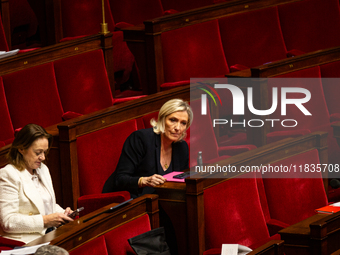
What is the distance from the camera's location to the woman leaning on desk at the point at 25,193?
562 millimetres

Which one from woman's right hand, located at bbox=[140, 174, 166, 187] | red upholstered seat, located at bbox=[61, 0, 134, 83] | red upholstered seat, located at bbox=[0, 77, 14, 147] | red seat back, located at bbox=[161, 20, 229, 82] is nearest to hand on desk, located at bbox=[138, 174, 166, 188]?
woman's right hand, located at bbox=[140, 174, 166, 187]

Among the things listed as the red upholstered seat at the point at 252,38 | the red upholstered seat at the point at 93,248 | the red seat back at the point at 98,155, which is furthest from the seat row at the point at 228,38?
the red upholstered seat at the point at 93,248

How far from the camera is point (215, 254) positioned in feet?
1.86

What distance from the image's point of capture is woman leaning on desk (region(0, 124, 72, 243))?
0.56 meters

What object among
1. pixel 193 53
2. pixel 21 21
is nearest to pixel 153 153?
pixel 193 53

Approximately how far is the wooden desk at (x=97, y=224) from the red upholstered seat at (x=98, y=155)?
15cm

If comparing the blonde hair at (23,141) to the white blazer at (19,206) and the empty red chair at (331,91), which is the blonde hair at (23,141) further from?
the empty red chair at (331,91)

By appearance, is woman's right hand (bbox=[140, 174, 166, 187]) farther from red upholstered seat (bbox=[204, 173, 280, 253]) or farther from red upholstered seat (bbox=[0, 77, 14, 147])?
red upholstered seat (bbox=[0, 77, 14, 147])

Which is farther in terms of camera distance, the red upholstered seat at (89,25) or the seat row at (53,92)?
the red upholstered seat at (89,25)

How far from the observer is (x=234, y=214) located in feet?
2.10

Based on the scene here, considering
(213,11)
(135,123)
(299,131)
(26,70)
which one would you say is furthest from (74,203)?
(213,11)

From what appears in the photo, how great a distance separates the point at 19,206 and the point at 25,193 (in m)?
0.02

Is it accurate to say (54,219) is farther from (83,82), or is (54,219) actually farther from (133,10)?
(133,10)

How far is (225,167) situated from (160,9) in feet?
2.10
